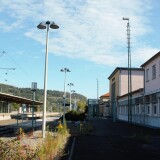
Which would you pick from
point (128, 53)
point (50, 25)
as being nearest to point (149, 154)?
point (50, 25)

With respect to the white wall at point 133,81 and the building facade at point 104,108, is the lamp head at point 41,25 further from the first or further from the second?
the building facade at point 104,108

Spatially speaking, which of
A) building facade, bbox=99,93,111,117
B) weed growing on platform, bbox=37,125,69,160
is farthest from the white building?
building facade, bbox=99,93,111,117

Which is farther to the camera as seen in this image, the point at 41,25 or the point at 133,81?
the point at 133,81

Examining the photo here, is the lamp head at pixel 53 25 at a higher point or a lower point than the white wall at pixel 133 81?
lower

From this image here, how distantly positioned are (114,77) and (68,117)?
A: 3540cm

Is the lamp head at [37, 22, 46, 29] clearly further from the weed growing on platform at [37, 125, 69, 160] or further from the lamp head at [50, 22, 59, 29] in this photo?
the weed growing on platform at [37, 125, 69, 160]

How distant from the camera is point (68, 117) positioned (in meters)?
50.0

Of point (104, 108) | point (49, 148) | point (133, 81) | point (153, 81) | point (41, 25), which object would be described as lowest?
point (49, 148)

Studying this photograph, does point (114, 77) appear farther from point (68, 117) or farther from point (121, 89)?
point (68, 117)

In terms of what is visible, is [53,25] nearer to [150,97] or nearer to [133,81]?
[150,97]

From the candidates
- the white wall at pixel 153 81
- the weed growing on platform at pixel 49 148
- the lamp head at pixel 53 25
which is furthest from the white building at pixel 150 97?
the weed growing on platform at pixel 49 148

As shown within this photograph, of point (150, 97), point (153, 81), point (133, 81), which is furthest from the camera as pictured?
point (133, 81)

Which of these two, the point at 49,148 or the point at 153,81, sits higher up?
the point at 153,81

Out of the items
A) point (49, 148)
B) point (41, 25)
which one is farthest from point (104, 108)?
point (49, 148)
